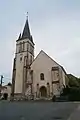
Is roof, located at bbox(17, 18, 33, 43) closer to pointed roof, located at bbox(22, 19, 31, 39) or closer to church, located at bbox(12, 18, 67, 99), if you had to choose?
pointed roof, located at bbox(22, 19, 31, 39)

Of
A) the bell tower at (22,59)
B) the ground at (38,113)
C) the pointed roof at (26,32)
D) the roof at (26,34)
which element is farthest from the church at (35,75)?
the ground at (38,113)

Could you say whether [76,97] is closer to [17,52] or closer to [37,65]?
[37,65]

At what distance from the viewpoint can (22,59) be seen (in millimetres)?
47188

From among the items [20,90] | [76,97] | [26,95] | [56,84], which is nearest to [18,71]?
[20,90]

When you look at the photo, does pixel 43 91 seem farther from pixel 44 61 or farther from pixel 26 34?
pixel 26 34

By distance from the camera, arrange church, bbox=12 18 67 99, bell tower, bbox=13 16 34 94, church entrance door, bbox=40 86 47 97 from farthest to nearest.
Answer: bell tower, bbox=13 16 34 94
church entrance door, bbox=40 86 47 97
church, bbox=12 18 67 99

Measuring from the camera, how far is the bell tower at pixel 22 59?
4433 centimetres

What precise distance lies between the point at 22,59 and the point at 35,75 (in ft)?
24.0

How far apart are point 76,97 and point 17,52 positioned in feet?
83.7

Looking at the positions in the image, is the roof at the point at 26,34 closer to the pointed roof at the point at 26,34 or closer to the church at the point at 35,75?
the pointed roof at the point at 26,34

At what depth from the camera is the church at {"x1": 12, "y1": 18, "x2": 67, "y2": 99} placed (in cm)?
3984

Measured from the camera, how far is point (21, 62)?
47.0 metres

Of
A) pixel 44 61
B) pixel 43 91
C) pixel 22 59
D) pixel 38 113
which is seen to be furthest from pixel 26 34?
pixel 38 113

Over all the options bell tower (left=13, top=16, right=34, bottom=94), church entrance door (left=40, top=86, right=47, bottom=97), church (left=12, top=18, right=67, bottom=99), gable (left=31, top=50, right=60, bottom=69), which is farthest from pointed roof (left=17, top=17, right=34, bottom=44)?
church entrance door (left=40, top=86, right=47, bottom=97)
